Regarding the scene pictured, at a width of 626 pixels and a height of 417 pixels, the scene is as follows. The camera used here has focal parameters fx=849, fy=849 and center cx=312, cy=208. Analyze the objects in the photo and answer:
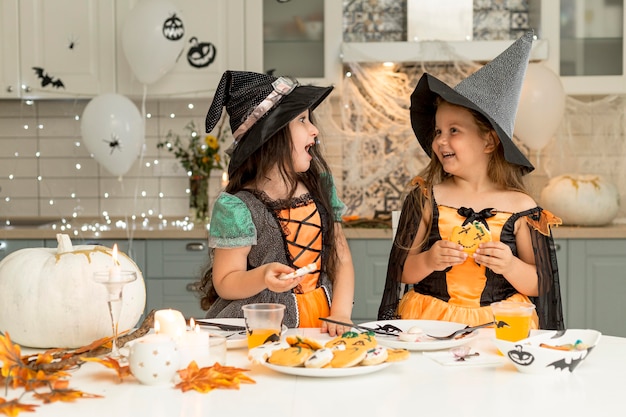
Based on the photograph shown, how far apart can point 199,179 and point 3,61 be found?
40.0 inches

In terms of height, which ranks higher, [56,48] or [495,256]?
[56,48]

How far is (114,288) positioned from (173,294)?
228 centimetres

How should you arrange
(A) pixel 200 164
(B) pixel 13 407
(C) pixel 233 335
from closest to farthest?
(B) pixel 13 407
(C) pixel 233 335
(A) pixel 200 164

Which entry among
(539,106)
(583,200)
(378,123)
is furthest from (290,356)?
(378,123)

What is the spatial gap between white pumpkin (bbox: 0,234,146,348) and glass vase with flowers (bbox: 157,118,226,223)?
2.27 m

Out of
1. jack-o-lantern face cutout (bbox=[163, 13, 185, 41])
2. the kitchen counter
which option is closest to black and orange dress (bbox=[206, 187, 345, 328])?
the kitchen counter

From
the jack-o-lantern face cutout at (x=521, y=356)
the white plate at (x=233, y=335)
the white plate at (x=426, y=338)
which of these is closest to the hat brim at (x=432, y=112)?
the white plate at (x=426, y=338)

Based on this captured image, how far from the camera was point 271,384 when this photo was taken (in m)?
1.30

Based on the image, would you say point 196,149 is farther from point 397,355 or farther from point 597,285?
point 397,355

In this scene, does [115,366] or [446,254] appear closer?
[115,366]

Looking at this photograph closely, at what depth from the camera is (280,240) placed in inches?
83.9

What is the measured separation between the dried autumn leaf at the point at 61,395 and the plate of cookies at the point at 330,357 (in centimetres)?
29

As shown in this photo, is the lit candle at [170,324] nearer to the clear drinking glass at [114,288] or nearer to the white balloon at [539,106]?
the clear drinking glass at [114,288]

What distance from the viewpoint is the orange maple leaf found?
126cm
